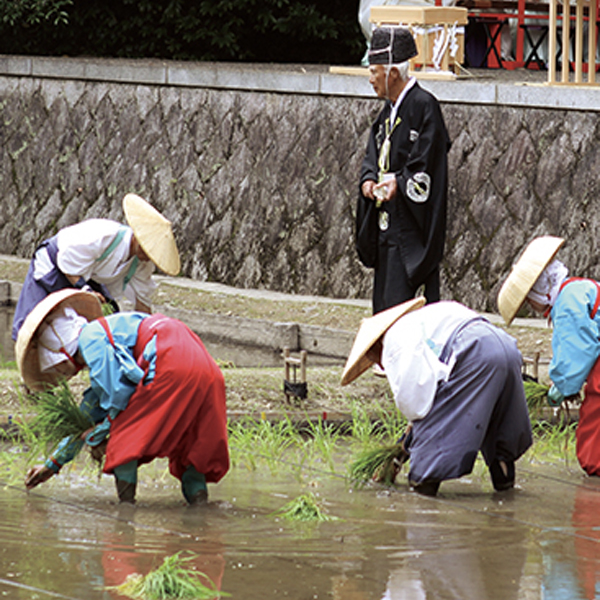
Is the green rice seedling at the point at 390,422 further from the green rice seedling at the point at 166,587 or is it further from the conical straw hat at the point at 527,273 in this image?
the green rice seedling at the point at 166,587

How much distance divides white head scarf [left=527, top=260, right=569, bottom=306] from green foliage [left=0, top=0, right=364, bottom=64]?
27.9 ft

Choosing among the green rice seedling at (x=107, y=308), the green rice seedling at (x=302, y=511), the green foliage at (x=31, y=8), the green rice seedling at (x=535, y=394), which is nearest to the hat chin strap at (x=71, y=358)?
the green rice seedling at (x=302, y=511)

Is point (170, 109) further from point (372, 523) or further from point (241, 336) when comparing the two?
point (372, 523)

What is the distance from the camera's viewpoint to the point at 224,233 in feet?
35.5

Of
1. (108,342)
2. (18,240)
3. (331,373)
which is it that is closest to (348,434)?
(331,373)

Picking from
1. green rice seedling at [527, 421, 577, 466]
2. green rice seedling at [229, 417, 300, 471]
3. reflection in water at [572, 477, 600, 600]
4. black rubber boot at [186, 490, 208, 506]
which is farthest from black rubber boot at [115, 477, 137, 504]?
green rice seedling at [527, 421, 577, 466]

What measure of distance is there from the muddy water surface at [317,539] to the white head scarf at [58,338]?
613mm

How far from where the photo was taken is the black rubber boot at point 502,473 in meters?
5.37

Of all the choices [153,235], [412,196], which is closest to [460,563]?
[153,235]

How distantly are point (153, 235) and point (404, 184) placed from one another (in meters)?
1.65

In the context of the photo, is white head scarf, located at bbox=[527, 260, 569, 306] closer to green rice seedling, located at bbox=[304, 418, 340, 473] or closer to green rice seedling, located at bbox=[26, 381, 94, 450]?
green rice seedling, located at bbox=[304, 418, 340, 473]

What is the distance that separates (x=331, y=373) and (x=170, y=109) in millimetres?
4856

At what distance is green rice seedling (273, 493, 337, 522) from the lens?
476cm

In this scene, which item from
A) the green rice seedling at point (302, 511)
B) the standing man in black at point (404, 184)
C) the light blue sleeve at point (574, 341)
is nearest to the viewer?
the green rice seedling at point (302, 511)
